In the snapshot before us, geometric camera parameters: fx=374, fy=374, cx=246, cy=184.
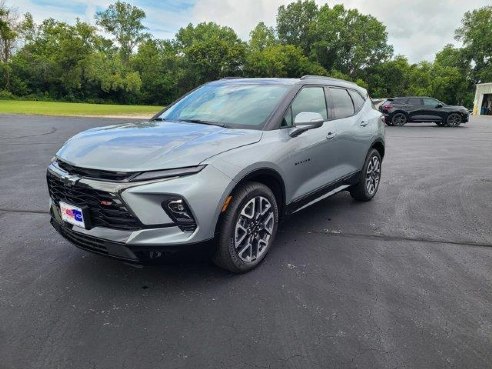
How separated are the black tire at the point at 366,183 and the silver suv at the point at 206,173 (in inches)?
36.4

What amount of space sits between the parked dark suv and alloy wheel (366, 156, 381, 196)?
17.7 meters

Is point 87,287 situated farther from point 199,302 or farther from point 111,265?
point 199,302

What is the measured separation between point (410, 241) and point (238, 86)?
2574 millimetres

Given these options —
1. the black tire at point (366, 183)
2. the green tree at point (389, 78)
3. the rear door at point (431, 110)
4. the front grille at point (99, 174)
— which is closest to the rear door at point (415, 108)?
the rear door at point (431, 110)

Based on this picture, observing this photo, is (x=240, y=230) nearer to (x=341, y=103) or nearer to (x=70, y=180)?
A: (x=70, y=180)

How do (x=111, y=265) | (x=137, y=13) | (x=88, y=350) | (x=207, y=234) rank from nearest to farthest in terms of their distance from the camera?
(x=88, y=350) → (x=207, y=234) → (x=111, y=265) → (x=137, y=13)

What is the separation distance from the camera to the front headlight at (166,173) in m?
2.60

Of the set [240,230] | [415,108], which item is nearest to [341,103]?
[240,230]

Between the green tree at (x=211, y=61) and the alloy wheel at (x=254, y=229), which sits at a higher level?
the green tree at (x=211, y=61)

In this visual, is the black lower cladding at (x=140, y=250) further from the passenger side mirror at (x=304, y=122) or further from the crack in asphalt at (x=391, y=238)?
the crack in asphalt at (x=391, y=238)

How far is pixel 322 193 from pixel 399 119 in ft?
65.6

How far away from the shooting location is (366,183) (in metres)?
5.41

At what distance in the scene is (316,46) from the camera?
221 ft

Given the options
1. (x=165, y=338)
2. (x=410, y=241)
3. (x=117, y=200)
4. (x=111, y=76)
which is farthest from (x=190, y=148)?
(x=111, y=76)
